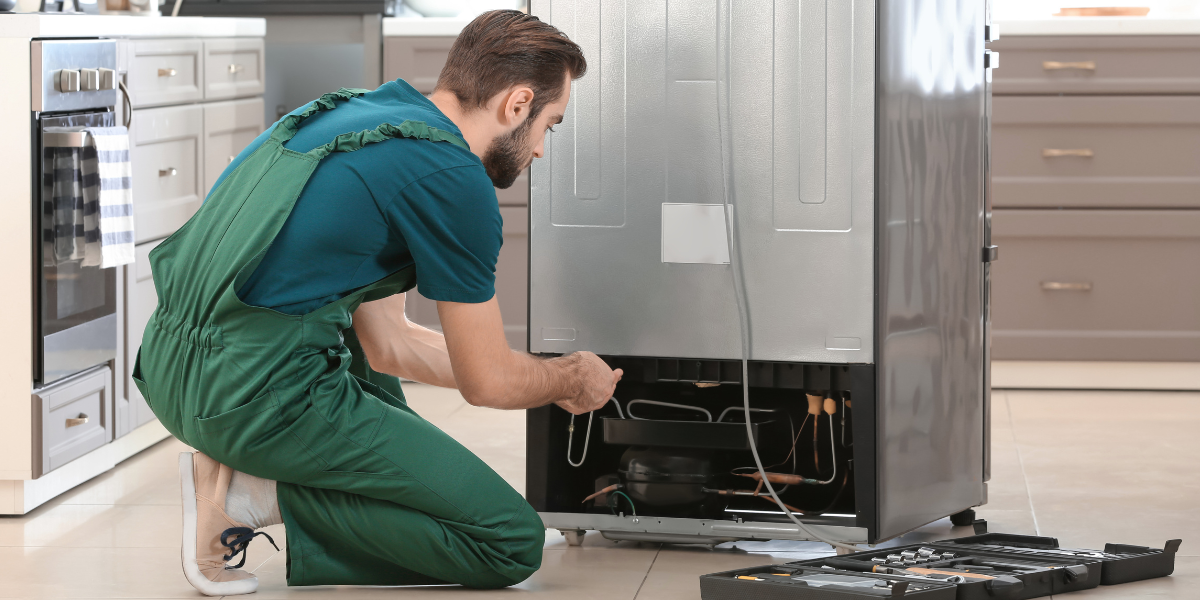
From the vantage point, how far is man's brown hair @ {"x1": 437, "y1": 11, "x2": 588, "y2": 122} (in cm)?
186

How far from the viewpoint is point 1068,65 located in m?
3.53

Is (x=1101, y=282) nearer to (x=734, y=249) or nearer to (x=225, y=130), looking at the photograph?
(x=734, y=249)

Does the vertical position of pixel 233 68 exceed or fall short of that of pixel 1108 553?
it exceeds it

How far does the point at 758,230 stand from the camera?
6.61ft

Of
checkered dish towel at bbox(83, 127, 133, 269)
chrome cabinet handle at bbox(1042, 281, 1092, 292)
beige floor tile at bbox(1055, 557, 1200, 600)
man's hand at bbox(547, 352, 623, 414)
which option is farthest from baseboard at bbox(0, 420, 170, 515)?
chrome cabinet handle at bbox(1042, 281, 1092, 292)

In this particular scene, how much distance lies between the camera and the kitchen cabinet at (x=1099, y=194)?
3518mm

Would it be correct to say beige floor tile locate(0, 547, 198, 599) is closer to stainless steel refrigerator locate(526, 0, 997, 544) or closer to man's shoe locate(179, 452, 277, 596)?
man's shoe locate(179, 452, 277, 596)

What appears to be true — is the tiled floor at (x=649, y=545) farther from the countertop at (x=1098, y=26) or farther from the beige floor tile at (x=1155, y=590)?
the countertop at (x=1098, y=26)

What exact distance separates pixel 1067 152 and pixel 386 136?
7.49 ft

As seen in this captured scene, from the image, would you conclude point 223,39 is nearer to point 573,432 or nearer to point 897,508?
point 573,432

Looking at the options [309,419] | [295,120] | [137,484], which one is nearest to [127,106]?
[137,484]

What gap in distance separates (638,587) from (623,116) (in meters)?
0.66

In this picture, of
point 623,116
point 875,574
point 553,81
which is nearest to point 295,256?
point 553,81

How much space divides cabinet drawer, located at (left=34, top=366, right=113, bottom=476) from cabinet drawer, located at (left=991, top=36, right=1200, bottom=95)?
7.27 ft
